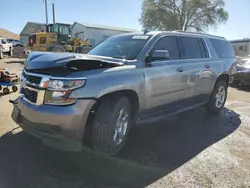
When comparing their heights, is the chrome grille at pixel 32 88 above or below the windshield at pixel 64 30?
below

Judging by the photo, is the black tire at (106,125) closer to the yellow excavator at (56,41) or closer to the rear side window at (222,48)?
the rear side window at (222,48)

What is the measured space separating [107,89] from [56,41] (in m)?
21.8

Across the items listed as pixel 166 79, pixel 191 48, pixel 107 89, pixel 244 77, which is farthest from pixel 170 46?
pixel 244 77

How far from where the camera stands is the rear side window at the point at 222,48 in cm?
688

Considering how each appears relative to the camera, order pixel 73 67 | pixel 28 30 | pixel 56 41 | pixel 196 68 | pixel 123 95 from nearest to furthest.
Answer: pixel 73 67 < pixel 123 95 < pixel 196 68 < pixel 56 41 < pixel 28 30

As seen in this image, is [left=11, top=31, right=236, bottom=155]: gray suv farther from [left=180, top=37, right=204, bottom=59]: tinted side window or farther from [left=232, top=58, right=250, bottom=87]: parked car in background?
[left=232, top=58, right=250, bottom=87]: parked car in background

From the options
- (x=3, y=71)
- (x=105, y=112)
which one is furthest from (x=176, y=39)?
(x=3, y=71)

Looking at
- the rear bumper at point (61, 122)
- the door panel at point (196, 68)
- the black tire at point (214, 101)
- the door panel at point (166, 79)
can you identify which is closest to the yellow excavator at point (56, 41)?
the black tire at point (214, 101)

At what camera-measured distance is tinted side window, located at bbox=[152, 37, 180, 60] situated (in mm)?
4914

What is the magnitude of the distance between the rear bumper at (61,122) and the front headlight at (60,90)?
0.23ft

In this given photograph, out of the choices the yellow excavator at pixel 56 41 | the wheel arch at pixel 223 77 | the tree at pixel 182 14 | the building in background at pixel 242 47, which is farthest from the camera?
the building in background at pixel 242 47

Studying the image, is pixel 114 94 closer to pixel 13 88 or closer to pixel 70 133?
pixel 70 133

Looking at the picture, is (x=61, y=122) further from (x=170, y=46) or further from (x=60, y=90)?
(x=170, y=46)

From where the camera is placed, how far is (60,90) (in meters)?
3.39
